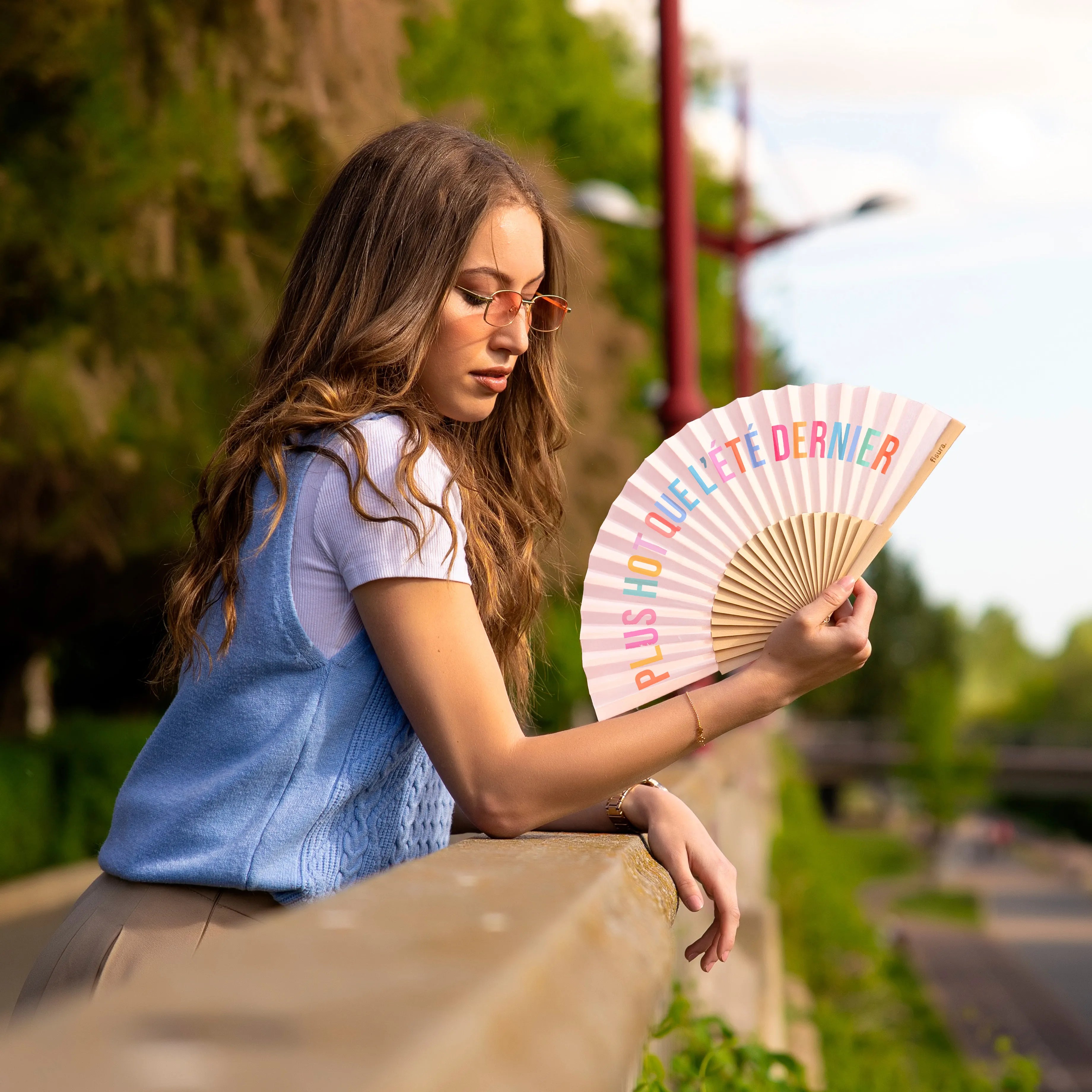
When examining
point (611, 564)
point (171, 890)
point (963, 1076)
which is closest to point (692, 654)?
point (611, 564)

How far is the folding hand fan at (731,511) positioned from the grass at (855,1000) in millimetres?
3593

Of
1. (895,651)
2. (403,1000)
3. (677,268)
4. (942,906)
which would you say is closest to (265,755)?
(403,1000)

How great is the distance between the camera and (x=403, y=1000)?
89 centimetres

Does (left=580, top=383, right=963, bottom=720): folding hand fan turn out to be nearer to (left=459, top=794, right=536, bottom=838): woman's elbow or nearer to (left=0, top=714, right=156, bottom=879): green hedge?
(left=459, top=794, right=536, bottom=838): woman's elbow

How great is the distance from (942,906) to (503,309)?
6332 centimetres

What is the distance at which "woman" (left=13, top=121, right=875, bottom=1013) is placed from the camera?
6.26 feet

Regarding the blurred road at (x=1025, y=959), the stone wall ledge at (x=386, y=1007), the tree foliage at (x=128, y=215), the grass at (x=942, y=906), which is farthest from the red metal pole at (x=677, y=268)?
the grass at (x=942, y=906)

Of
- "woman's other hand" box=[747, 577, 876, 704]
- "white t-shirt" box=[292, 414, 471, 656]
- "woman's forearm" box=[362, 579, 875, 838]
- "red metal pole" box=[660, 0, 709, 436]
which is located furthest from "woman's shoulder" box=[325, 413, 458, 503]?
"red metal pole" box=[660, 0, 709, 436]

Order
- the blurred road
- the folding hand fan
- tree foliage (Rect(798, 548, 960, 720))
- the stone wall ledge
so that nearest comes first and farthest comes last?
the stone wall ledge < the folding hand fan < the blurred road < tree foliage (Rect(798, 548, 960, 720))

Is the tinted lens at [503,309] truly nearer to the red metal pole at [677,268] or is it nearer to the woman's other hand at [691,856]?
the woman's other hand at [691,856]

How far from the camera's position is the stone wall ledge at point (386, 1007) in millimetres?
756

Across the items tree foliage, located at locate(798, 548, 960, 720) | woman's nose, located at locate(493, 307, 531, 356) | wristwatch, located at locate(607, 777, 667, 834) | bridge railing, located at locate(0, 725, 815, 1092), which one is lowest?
tree foliage, located at locate(798, 548, 960, 720)

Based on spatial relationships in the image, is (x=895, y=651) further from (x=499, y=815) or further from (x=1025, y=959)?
(x=499, y=815)

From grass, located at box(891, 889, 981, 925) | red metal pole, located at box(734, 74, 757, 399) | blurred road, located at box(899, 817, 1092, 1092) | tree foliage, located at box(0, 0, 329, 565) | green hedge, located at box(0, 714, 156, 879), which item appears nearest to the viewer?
tree foliage, located at box(0, 0, 329, 565)
